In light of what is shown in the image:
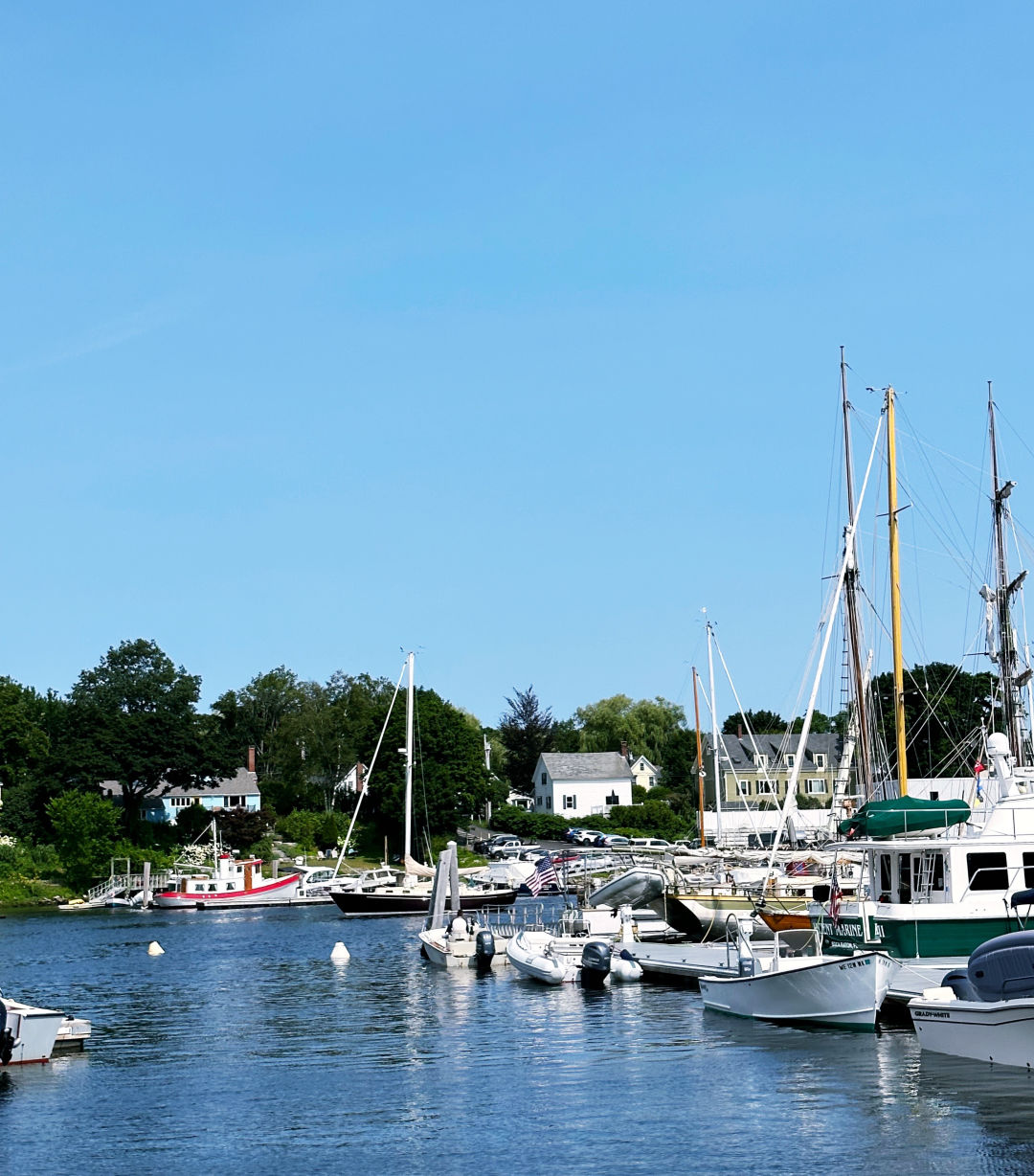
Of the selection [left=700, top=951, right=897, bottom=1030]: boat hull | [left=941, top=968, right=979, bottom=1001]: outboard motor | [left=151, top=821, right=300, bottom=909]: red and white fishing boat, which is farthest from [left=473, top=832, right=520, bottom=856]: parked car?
[left=941, top=968, right=979, bottom=1001]: outboard motor

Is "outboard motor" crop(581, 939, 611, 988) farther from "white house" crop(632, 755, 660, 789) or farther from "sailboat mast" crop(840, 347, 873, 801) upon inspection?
"white house" crop(632, 755, 660, 789)

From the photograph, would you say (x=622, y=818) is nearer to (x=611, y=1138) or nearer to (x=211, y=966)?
(x=211, y=966)

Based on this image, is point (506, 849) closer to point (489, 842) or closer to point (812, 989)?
point (489, 842)

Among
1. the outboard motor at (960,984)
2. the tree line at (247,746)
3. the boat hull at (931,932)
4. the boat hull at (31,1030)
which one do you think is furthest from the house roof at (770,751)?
the boat hull at (31,1030)

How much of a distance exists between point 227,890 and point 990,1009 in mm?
73717

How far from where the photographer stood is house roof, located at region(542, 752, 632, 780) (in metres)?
151

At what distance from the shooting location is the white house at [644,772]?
15962 cm

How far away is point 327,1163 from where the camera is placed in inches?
925

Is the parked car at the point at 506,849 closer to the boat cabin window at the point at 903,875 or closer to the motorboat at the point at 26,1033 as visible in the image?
the boat cabin window at the point at 903,875

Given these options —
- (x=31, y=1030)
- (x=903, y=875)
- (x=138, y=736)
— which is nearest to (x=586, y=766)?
(x=138, y=736)

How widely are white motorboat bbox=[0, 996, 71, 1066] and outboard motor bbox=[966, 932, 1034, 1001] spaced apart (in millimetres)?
19425

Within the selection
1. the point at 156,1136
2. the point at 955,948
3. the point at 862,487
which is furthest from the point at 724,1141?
the point at 862,487

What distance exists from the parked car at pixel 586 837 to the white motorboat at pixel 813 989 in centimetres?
8225

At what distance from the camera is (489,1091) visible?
1141 inches
